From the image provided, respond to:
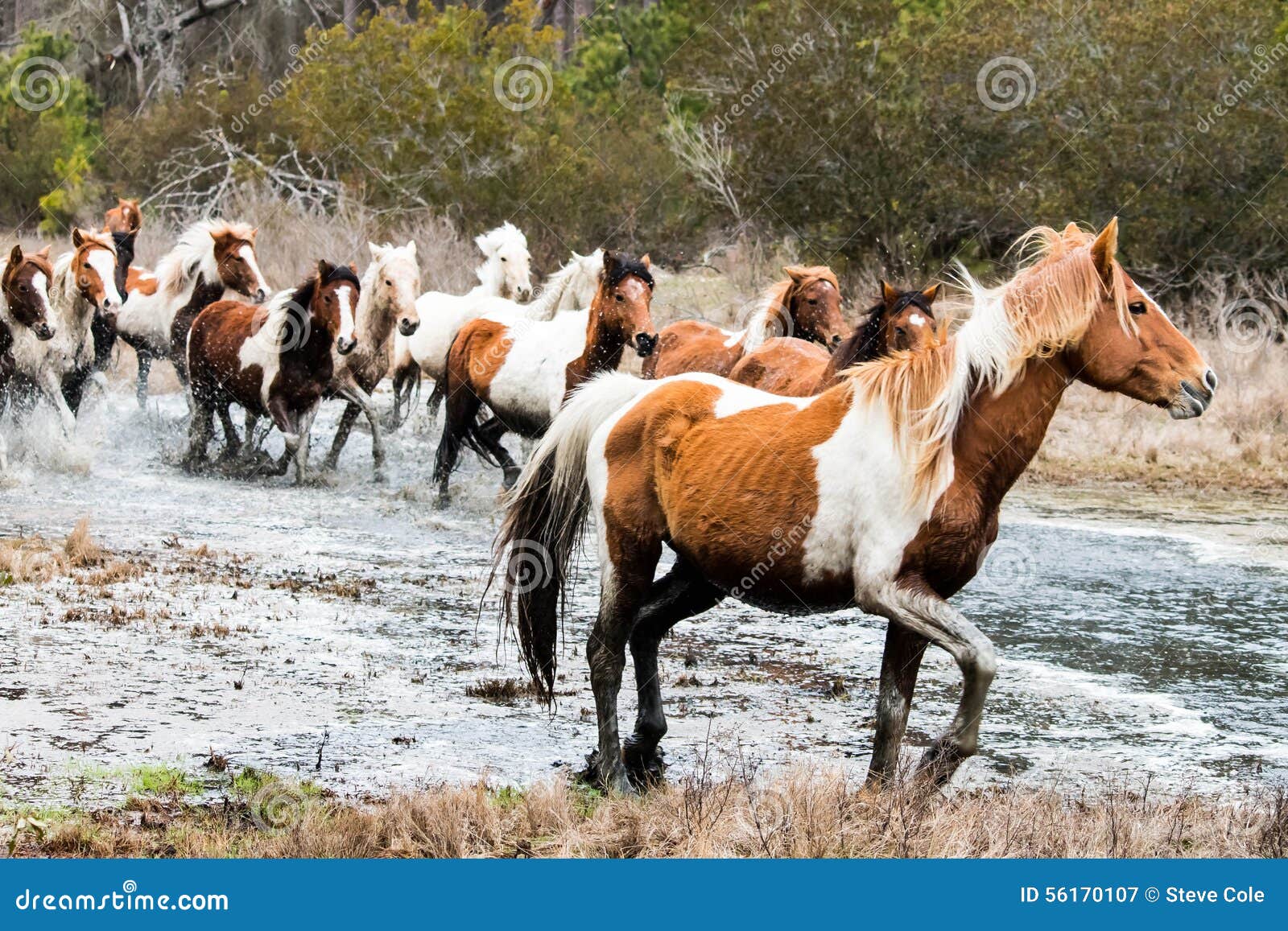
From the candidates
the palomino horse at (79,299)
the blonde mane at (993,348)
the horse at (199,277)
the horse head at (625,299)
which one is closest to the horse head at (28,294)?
the palomino horse at (79,299)

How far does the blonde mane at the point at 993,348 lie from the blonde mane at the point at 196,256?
11111 millimetres

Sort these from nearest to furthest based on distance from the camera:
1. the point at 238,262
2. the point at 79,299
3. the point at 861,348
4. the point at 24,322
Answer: the point at 861,348
the point at 24,322
the point at 79,299
the point at 238,262

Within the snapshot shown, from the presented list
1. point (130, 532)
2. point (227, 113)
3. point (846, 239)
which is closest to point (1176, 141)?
point (846, 239)

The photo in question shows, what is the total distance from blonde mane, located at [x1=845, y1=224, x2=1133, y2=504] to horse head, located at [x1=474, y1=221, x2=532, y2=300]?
34.3ft

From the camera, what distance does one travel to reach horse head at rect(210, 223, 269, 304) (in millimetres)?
15211

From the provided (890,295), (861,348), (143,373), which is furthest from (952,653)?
(143,373)

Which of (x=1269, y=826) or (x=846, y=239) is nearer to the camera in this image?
(x=1269, y=826)

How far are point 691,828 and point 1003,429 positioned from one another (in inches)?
61.8

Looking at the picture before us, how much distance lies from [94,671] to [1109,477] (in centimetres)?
991

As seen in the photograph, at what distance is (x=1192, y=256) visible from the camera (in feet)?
63.3

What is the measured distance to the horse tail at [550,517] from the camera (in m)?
6.21

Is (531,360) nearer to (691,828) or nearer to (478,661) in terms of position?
(478,661)

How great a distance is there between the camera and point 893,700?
5.41m

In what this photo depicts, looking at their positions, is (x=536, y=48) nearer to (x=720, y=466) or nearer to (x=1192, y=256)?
(x=1192, y=256)
